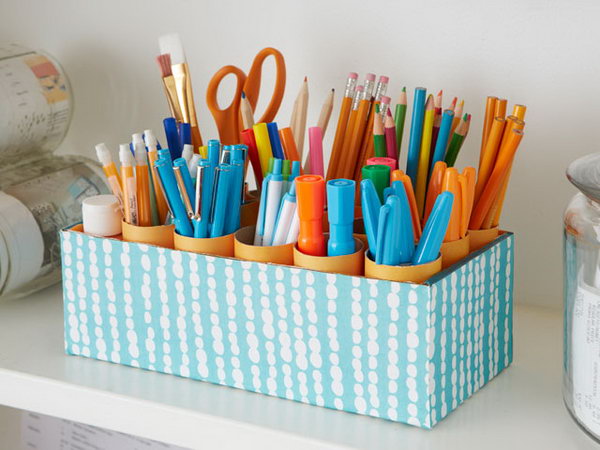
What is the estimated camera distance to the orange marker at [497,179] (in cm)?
53

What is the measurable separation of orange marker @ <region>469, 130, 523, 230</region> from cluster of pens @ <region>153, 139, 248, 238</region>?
0.51 feet

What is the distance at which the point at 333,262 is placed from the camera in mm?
503

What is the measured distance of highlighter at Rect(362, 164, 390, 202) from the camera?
510 millimetres

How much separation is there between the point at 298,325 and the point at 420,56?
0.86ft

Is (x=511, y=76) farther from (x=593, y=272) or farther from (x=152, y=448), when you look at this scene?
(x=152, y=448)

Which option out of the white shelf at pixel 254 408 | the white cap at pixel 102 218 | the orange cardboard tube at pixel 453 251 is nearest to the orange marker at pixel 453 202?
the orange cardboard tube at pixel 453 251

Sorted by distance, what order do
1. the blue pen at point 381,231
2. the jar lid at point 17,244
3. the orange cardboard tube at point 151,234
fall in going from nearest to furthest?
the blue pen at point 381,231 < the orange cardboard tube at point 151,234 < the jar lid at point 17,244

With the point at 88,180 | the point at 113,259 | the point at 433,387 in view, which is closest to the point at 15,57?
the point at 88,180

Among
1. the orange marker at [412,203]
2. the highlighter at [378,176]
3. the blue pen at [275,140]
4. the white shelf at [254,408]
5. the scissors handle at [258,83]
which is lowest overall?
the white shelf at [254,408]

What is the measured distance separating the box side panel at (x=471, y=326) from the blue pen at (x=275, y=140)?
0.50 ft

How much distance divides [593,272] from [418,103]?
0.55 ft

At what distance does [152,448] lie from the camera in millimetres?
864

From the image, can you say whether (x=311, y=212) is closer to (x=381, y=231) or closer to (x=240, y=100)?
(x=381, y=231)

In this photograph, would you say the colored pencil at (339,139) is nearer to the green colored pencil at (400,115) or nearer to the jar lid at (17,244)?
the green colored pencil at (400,115)
